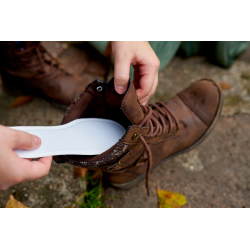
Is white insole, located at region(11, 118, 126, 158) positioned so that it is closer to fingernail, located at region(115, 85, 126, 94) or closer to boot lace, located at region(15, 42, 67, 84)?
fingernail, located at region(115, 85, 126, 94)

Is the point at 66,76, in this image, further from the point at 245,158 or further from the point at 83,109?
the point at 245,158

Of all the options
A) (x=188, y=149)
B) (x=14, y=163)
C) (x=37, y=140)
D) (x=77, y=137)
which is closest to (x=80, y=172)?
(x=77, y=137)

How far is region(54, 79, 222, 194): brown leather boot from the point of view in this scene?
0.84 m

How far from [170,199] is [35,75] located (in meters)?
1.14

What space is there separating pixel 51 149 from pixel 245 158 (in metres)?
1.14

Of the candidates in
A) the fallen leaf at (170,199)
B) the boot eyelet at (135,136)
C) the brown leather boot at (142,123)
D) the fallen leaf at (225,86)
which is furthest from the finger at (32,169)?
the fallen leaf at (225,86)

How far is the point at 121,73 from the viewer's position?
0.82m

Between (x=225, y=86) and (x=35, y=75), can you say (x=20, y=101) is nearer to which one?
A: (x=35, y=75)

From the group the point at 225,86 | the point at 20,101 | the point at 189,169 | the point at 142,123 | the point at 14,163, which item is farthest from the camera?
the point at 225,86

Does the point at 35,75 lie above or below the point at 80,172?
above

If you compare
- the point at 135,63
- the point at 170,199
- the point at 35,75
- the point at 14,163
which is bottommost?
the point at 170,199

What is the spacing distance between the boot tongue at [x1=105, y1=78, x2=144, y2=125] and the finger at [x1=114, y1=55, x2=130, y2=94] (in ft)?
0.08

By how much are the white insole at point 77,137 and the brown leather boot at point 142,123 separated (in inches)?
1.3

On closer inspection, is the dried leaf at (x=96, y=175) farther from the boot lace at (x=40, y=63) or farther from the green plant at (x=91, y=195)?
the boot lace at (x=40, y=63)
